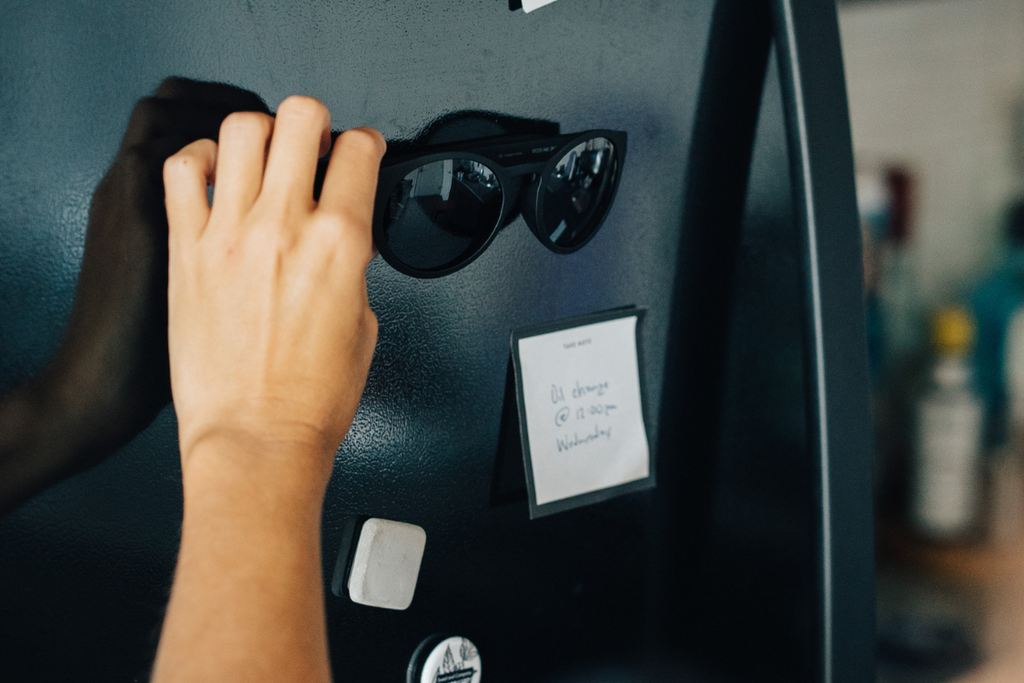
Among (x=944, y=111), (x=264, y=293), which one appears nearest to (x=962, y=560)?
(x=944, y=111)

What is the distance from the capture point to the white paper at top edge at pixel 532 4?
1.85 feet

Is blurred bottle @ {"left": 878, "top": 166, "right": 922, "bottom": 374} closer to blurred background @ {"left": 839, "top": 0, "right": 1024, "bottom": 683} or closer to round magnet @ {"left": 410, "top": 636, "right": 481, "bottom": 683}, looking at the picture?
blurred background @ {"left": 839, "top": 0, "right": 1024, "bottom": 683}

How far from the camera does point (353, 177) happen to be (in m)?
0.46

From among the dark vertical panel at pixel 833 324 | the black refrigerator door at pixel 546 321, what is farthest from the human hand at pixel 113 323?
the dark vertical panel at pixel 833 324

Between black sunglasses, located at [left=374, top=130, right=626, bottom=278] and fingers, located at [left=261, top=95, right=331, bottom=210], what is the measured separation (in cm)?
6

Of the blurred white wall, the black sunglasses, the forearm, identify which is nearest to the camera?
the forearm

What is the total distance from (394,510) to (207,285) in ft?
0.74

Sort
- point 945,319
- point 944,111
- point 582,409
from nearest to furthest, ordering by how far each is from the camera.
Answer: point 582,409 → point 945,319 → point 944,111

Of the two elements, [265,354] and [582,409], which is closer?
[265,354]

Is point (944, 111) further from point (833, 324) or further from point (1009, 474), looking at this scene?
point (833, 324)

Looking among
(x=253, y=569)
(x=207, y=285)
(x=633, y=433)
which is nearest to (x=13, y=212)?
(x=207, y=285)

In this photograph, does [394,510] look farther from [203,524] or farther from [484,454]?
[203,524]

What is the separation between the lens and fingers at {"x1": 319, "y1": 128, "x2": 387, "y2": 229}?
449mm

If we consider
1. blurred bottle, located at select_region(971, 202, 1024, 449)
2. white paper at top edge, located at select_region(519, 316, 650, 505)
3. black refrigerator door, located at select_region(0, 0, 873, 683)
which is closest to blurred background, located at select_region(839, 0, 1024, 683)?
blurred bottle, located at select_region(971, 202, 1024, 449)
